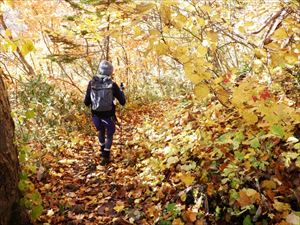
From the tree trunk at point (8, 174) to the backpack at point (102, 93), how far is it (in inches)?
90.4

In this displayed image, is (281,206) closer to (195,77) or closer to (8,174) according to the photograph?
(195,77)

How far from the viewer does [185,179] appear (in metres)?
3.88

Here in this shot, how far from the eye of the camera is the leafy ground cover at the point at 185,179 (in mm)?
3148

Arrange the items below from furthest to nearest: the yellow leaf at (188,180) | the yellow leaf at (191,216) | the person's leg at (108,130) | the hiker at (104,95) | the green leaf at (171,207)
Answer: the person's leg at (108,130), the hiker at (104,95), the yellow leaf at (188,180), the green leaf at (171,207), the yellow leaf at (191,216)

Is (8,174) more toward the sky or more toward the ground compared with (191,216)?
more toward the sky

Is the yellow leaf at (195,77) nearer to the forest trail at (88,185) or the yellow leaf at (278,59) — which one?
the yellow leaf at (278,59)

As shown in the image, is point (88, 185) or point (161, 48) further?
point (88, 185)

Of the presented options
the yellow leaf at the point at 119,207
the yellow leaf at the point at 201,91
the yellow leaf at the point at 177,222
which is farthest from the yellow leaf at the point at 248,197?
the yellow leaf at the point at 119,207

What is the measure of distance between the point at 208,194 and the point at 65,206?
214cm

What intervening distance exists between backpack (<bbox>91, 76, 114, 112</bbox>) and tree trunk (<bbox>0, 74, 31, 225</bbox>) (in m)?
2.30

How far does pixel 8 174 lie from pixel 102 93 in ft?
9.01

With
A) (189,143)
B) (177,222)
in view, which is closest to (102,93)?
(189,143)

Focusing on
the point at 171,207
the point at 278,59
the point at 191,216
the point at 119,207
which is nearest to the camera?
the point at 278,59

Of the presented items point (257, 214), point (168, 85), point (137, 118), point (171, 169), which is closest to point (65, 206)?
point (171, 169)
